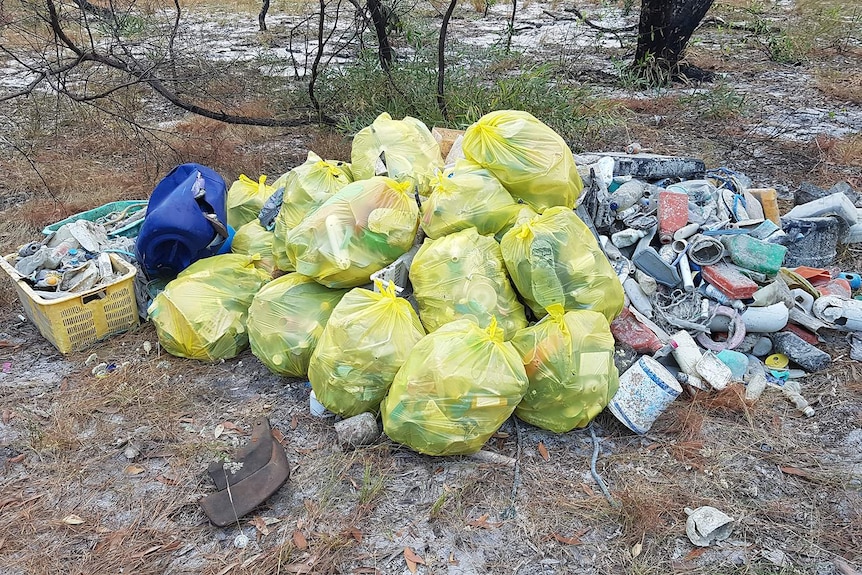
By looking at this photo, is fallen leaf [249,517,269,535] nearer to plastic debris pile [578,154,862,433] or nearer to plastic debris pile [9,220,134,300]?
plastic debris pile [578,154,862,433]

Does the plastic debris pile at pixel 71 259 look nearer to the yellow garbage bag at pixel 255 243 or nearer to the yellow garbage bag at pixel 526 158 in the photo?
the yellow garbage bag at pixel 255 243

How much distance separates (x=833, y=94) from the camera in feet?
20.1

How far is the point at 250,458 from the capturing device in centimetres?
228

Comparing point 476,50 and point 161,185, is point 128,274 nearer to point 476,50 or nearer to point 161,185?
point 161,185

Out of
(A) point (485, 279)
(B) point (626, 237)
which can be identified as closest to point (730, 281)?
(B) point (626, 237)

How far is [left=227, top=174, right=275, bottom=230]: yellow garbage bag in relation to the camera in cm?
362

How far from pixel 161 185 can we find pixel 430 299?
5.57 feet

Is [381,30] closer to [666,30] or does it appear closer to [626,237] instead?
[626,237]

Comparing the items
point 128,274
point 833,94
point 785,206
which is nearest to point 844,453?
point 785,206

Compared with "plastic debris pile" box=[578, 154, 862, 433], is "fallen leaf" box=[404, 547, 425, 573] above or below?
below

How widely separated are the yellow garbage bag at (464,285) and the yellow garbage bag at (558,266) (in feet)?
0.22

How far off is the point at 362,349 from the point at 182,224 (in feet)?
4.16

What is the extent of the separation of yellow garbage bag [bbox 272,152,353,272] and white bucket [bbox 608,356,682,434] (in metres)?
1.68

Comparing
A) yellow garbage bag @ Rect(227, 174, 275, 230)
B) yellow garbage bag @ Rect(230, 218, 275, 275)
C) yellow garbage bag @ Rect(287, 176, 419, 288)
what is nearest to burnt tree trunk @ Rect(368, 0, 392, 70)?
yellow garbage bag @ Rect(227, 174, 275, 230)
